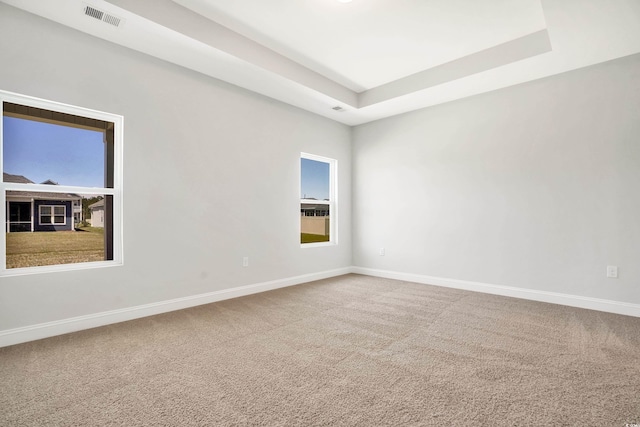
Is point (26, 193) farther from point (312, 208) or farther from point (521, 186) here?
point (521, 186)

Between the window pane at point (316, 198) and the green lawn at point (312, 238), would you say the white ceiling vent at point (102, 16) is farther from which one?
the green lawn at point (312, 238)

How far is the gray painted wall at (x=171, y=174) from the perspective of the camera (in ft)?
8.84

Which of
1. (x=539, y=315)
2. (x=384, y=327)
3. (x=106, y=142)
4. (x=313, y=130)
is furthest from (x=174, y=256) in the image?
(x=539, y=315)

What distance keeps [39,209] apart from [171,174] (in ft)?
3.83

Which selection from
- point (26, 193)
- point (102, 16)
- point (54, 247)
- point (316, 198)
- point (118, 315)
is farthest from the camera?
point (316, 198)

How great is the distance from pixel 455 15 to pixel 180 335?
12.7ft

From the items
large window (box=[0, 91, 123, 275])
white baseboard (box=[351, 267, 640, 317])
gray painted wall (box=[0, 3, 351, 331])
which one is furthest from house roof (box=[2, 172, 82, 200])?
white baseboard (box=[351, 267, 640, 317])

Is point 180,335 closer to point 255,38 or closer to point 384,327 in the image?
point 384,327

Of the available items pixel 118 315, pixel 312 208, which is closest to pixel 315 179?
pixel 312 208

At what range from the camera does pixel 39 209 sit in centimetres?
287

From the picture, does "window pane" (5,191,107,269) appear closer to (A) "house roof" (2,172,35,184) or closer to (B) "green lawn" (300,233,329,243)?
(A) "house roof" (2,172,35,184)

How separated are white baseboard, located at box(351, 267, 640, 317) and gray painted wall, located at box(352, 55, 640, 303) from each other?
0.07 metres

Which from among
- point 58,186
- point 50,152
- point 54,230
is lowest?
point 54,230

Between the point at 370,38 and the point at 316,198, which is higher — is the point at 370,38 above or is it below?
above
